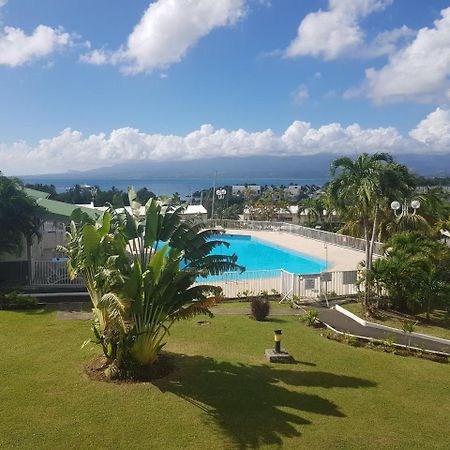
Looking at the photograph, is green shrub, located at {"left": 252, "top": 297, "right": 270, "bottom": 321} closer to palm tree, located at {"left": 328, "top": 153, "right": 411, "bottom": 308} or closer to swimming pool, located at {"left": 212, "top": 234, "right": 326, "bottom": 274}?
palm tree, located at {"left": 328, "top": 153, "right": 411, "bottom": 308}

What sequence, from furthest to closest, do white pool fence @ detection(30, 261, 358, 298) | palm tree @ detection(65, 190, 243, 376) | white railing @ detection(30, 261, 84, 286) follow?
white railing @ detection(30, 261, 84, 286) → white pool fence @ detection(30, 261, 358, 298) → palm tree @ detection(65, 190, 243, 376)

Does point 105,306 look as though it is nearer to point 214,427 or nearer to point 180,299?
point 180,299

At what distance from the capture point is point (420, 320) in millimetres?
17219

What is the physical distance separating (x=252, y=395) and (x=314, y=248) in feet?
79.1

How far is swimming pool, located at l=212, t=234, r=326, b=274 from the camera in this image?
30.5 m

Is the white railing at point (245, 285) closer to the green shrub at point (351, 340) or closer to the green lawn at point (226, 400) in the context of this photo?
the green shrub at point (351, 340)

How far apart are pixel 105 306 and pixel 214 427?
335cm

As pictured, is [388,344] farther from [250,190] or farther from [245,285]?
[250,190]

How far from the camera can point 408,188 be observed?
750 inches

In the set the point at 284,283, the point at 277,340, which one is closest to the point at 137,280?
the point at 277,340

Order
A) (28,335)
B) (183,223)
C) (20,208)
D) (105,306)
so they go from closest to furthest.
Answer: (105,306)
(183,223)
(28,335)
(20,208)

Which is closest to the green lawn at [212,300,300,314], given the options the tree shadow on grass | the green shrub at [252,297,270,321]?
the green shrub at [252,297,270,321]

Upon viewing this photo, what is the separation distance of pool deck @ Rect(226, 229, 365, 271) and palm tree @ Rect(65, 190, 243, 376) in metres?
16.8

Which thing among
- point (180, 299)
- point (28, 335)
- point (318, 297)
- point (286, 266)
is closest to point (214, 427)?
point (180, 299)
